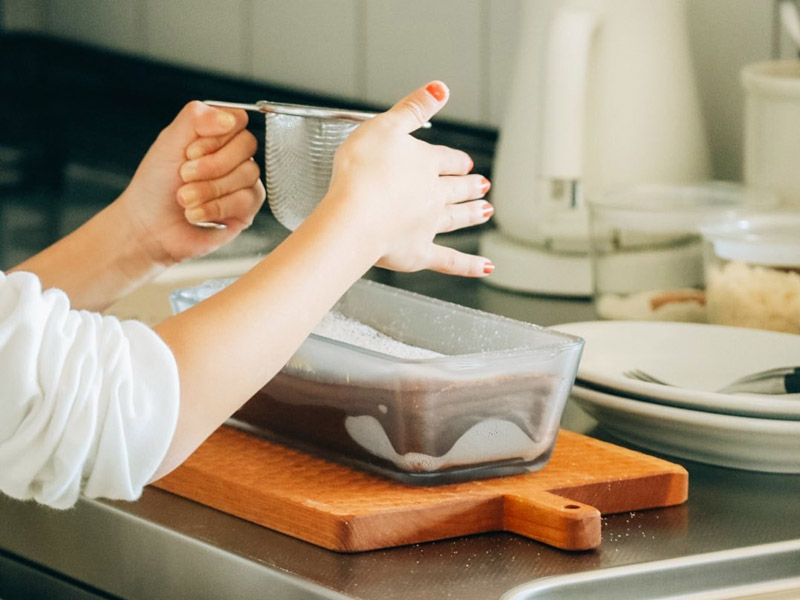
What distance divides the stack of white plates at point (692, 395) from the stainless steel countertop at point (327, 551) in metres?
0.02

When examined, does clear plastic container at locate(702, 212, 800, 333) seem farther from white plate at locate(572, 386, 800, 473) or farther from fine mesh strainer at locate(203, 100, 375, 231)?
fine mesh strainer at locate(203, 100, 375, 231)

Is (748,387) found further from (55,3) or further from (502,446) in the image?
(55,3)

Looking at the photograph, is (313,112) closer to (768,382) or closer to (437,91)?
(437,91)

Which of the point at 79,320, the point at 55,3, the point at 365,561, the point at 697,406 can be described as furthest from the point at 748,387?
the point at 55,3

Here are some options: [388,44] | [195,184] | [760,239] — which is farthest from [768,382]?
[388,44]

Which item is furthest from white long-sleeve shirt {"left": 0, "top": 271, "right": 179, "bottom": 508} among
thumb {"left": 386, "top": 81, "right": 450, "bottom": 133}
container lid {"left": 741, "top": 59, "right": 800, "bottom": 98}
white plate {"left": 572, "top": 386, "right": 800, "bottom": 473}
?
container lid {"left": 741, "top": 59, "right": 800, "bottom": 98}

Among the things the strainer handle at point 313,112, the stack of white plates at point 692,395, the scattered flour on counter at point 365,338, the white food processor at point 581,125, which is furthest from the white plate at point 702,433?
the white food processor at point 581,125

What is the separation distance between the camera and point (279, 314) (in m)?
0.73

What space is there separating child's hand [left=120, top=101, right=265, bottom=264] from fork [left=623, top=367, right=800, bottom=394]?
1.01 ft

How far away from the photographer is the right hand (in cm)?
77

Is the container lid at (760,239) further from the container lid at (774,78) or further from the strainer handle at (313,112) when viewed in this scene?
the strainer handle at (313,112)

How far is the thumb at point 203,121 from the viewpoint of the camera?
0.94 m

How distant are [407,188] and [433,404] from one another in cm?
12

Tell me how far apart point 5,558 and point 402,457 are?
0.30 meters
